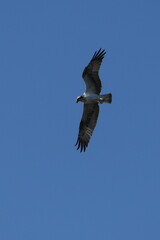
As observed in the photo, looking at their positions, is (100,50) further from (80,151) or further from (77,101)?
(80,151)

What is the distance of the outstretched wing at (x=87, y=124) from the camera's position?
25.7 metres

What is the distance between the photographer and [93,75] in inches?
985

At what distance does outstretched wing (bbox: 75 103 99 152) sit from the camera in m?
25.7

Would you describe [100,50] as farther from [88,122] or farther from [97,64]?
[88,122]

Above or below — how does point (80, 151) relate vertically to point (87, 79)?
below

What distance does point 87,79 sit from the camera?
2517 centimetres

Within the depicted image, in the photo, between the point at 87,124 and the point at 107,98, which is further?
the point at 87,124

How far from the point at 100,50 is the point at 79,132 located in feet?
10.0

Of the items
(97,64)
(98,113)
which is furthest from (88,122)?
(97,64)

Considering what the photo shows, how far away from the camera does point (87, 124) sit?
85.5 feet

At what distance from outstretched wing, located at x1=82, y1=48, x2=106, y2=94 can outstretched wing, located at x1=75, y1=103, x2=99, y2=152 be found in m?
0.65

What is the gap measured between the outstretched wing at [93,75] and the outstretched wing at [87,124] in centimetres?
65

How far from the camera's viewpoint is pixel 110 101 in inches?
982

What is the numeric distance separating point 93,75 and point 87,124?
77.3 inches
